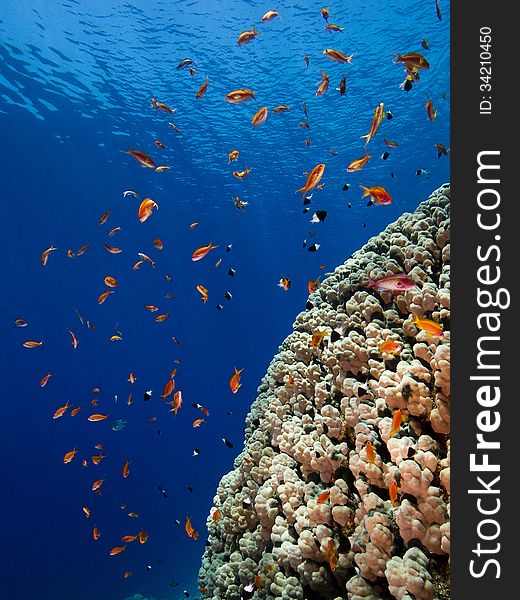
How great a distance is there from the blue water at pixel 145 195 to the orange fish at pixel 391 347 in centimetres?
2139

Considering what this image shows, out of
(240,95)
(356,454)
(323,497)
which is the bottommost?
(323,497)

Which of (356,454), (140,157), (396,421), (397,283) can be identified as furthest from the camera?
(140,157)

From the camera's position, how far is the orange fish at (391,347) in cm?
306

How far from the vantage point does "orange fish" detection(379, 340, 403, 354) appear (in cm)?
306

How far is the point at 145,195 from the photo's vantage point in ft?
122

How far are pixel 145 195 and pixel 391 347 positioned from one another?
37201 millimetres

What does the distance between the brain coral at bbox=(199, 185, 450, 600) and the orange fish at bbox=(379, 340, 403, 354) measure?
59 mm

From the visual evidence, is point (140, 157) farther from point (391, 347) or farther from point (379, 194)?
point (391, 347)

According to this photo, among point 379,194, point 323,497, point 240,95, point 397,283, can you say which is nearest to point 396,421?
point 323,497

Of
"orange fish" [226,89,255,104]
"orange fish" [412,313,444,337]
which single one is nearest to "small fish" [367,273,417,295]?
"orange fish" [412,313,444,337]

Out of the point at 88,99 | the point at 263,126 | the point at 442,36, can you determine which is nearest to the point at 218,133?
the point at 263,126

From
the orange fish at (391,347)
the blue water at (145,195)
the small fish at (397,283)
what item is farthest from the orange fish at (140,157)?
the blue water at (145,195)

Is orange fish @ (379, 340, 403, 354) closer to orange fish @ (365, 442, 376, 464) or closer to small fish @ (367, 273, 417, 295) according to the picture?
small fish @ (367, 273, 417, 295)

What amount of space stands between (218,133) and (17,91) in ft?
39.1
